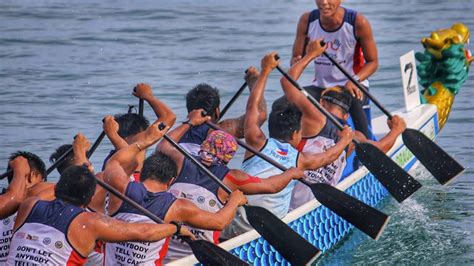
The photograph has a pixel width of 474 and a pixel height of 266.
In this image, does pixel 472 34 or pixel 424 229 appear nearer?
pixel 424 229

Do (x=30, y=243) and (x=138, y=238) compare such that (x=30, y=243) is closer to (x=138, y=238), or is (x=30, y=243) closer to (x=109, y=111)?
(x=138, y=238)

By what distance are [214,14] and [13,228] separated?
14889 millimetres

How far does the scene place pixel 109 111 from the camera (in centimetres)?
1477

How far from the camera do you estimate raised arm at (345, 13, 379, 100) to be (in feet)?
32.5

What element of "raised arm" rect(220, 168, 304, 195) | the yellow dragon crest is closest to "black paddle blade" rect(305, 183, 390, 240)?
"raised arm" rect(220, 168, 304, 195)

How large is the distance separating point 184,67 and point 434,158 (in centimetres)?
811

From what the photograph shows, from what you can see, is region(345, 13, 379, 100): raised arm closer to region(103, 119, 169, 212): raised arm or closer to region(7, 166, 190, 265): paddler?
region(103, 119, 169, 212): raised arm

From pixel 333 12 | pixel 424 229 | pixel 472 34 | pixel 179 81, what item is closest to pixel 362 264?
pixel 424 229

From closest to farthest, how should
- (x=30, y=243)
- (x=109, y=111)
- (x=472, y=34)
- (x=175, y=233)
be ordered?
(x=30, y=243) → (x=175, y=233) → (x=109, y=111) → (x=472, y=34)

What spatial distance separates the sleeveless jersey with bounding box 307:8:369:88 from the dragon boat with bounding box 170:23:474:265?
0.81 meters

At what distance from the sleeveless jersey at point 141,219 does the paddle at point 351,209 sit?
159 centimetres

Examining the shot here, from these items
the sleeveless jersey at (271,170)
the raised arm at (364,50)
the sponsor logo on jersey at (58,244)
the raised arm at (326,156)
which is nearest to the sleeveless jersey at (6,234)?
the sponsor logo on jersey at (58,244)

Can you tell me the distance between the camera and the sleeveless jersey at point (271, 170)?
26.8 feet

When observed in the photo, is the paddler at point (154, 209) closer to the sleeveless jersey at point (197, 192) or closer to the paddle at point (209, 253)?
the paddle at point (209, 253)
